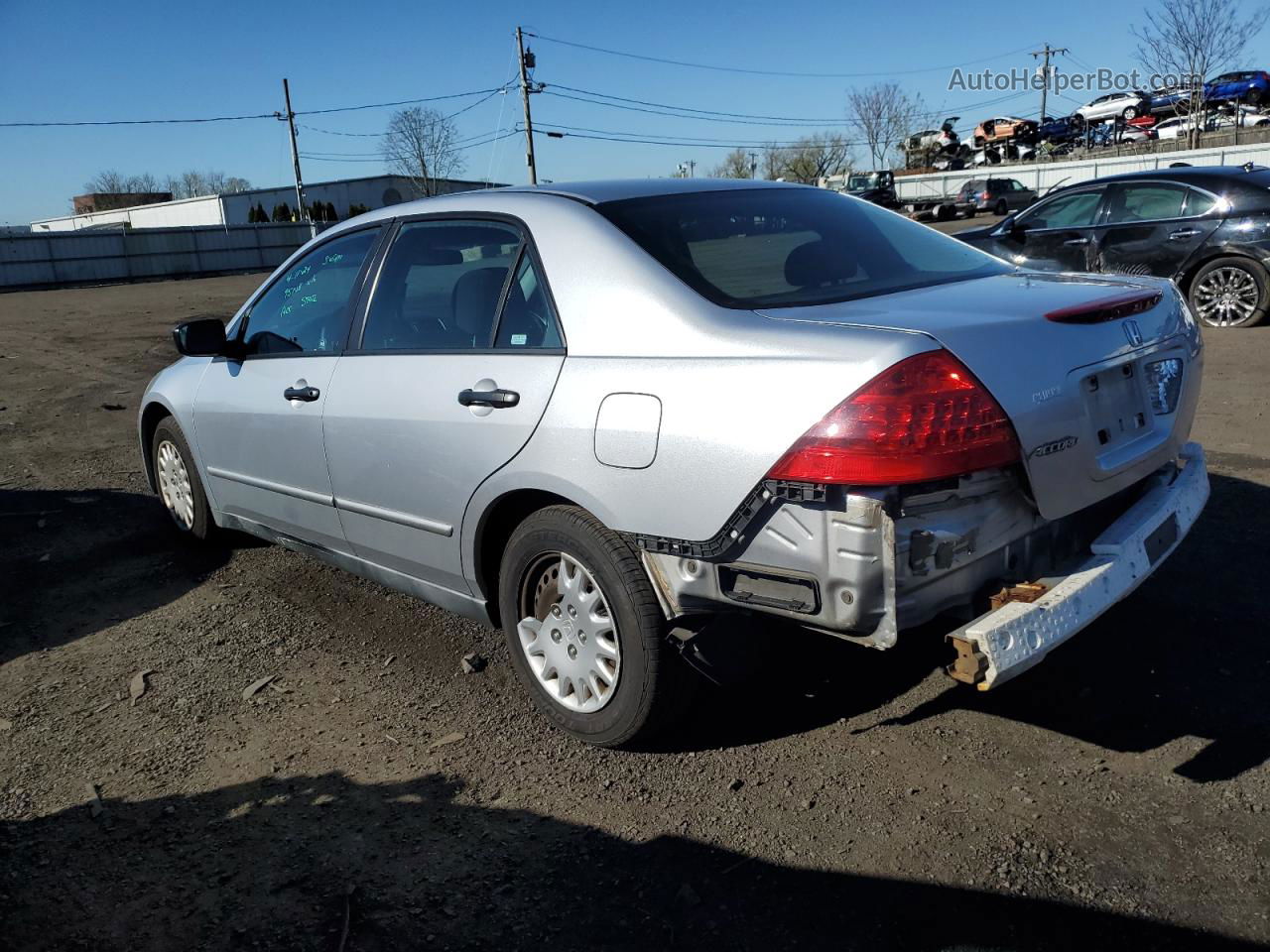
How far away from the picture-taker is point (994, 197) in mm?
38562

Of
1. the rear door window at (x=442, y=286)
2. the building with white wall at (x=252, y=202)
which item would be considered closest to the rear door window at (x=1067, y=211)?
the rear door window at (x=442, y=286)

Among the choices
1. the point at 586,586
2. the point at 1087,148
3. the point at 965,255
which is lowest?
the point at 586,586

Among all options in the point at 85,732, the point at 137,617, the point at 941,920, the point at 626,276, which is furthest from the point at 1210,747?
the point at 137,617

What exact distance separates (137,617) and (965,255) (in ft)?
12.5

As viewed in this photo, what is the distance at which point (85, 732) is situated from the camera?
11.7 feet

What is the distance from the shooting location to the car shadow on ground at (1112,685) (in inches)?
122

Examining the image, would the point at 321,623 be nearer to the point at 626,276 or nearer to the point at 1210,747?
the point at 626,276

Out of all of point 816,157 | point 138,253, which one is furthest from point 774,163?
point 138,253

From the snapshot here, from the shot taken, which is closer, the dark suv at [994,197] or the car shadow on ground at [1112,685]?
the car shadow on ground at [1112,685]

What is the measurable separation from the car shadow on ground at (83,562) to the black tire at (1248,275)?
29.0 feet

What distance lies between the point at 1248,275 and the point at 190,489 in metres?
9.44

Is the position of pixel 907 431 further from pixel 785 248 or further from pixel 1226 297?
pixel 1226 297

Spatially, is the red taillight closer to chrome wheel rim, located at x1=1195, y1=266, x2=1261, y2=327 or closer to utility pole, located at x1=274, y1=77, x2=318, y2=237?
chrome wheel rim, located at x1=1195, y1=266, x2=1261, y2=327

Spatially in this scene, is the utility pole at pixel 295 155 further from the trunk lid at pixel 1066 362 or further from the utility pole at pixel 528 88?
the trunk lid at pixel 1066 362
